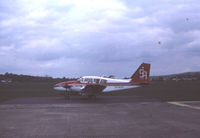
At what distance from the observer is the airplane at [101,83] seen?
78.7 ft

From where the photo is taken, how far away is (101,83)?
2505 cm

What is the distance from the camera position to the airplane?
78.7 feet

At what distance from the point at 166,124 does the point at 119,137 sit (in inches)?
134

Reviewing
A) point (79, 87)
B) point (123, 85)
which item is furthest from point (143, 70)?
point (79, 87)

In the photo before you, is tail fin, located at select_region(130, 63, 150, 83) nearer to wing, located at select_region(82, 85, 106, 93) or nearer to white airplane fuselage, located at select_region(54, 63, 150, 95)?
white airplane fuselage, located at select_region(54, 63, 150, 95)

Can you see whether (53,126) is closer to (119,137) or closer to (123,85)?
(119,137)

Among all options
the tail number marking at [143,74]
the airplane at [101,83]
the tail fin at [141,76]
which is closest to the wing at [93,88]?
the airplane at [101,83]

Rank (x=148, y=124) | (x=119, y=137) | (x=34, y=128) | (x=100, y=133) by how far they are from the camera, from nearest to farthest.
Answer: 1. (x=119, y=137)
2. (x=100, y=133)
3. (x=34, y=128)
4. (x=148, y=124)

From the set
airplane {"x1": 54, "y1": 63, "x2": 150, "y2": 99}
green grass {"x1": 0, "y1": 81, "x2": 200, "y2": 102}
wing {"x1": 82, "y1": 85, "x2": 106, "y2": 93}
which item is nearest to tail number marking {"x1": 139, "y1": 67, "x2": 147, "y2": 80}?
airplane {"x1": 54, "y1": 63, "x2": 150, "y2": 99}

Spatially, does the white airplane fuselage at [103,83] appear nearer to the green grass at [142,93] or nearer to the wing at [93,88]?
the wing at [93,88]

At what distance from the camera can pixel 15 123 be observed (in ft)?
35.6

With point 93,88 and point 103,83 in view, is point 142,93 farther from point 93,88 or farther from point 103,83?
point 93,88

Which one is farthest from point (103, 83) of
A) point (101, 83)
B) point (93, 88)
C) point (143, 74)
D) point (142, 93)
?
point (142, 93)

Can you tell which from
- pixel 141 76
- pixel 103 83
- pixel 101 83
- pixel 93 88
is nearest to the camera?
pixel 93 88
